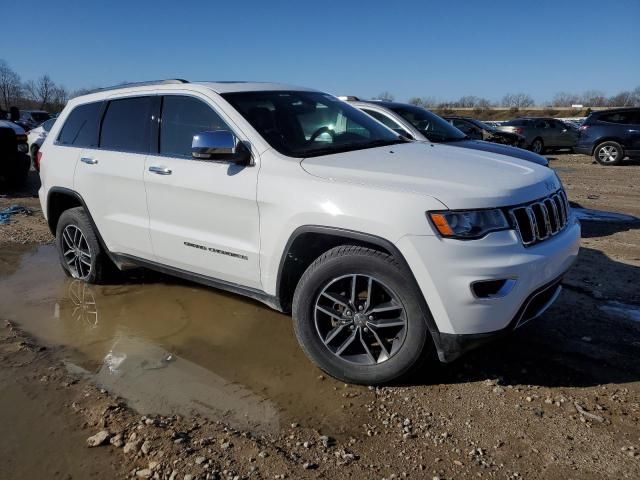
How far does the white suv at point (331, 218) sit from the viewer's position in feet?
9.37

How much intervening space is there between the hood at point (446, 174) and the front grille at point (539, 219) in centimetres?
5

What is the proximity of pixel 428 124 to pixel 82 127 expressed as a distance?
14.0 feet

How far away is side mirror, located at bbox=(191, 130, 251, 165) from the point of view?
11.4 ft

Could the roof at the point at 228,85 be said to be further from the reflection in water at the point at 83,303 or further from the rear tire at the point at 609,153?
the rear tire at the point at 609,153

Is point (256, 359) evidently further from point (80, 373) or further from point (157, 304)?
point (157, 304)

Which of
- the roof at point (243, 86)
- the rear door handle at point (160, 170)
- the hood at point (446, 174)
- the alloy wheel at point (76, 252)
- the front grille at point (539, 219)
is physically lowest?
the alloy wheel at point (76, 252)

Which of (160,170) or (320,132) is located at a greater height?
(320,132)

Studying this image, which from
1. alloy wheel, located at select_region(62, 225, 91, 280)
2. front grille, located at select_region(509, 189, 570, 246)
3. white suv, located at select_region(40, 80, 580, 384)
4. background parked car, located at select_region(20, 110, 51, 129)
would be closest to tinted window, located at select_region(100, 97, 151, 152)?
white suv, located at select_region(40, 80, 580, 384)

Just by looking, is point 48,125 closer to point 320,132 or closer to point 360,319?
point 320,132

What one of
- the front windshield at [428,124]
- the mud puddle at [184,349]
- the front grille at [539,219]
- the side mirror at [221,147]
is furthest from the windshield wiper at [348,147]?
the front windshield at [428,124]

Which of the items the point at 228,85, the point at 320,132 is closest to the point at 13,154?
the point at 228,85

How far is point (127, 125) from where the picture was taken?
4.57 meters

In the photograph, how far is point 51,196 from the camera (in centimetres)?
535

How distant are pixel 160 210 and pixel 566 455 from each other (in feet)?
10.2
